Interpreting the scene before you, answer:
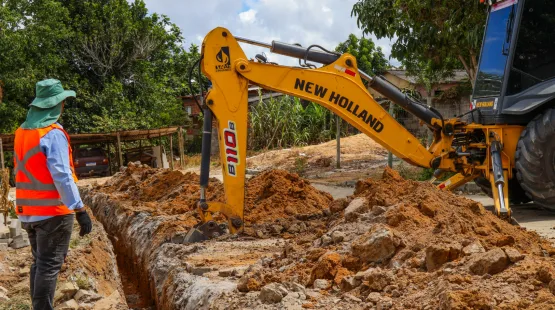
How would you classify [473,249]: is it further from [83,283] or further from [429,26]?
[429,26]

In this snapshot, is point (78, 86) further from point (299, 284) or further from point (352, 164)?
point (299, 284)

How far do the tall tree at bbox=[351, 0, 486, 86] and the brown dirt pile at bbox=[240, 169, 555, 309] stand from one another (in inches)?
255

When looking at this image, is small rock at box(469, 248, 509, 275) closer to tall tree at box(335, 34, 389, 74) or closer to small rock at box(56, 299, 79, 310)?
small rock at box(56, 299, 79, 310)

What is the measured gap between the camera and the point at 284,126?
91.7 feet

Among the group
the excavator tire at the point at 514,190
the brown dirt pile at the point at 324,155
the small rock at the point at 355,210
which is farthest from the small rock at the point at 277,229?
the brown dirt pile at the point at 324,155

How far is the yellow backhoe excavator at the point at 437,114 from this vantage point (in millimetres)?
7125

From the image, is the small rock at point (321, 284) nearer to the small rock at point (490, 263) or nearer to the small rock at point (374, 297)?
the small rock at point (374, 297)

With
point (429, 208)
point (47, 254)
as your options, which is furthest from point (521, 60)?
point (47, 254)

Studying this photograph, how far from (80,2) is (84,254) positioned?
2359cm

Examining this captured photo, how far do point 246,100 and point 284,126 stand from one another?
20737mm

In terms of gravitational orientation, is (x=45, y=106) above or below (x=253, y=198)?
above

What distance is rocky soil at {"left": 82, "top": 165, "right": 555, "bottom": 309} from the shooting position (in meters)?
3.87

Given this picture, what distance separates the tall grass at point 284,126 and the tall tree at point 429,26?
12898mm

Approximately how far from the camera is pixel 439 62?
561 inches
